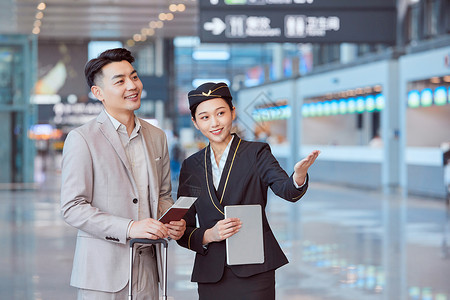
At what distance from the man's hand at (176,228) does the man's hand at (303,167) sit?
0.49m

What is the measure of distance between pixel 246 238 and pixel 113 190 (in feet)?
1.79

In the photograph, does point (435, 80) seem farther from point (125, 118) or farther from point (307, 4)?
point (125, 118)

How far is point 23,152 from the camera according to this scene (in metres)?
22.2

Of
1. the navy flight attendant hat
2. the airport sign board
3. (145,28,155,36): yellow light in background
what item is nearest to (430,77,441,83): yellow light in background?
the airport sign board

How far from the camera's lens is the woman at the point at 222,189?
3.01 meters

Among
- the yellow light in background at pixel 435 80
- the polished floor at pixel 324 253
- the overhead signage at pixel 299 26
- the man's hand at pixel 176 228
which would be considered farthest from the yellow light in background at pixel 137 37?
the man's hand at pixel 176 228

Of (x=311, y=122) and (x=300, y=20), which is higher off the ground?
(x=300, y=20)

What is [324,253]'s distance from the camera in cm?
927

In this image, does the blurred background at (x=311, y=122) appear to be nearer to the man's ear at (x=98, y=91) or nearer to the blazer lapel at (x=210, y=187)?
the blazer lapel at (x=210, y=187)

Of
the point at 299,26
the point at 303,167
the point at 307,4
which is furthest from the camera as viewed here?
the point at 299,26

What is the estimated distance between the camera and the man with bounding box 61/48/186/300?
2.88 meters

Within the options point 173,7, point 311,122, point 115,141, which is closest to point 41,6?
point 173,7

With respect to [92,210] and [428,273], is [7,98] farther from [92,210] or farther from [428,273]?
[92,210]

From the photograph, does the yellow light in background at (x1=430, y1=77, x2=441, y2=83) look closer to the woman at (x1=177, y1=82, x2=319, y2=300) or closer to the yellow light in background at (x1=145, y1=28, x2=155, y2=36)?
the yellow light in background at (x1=145, y1=28, x2=155, y2=36)
